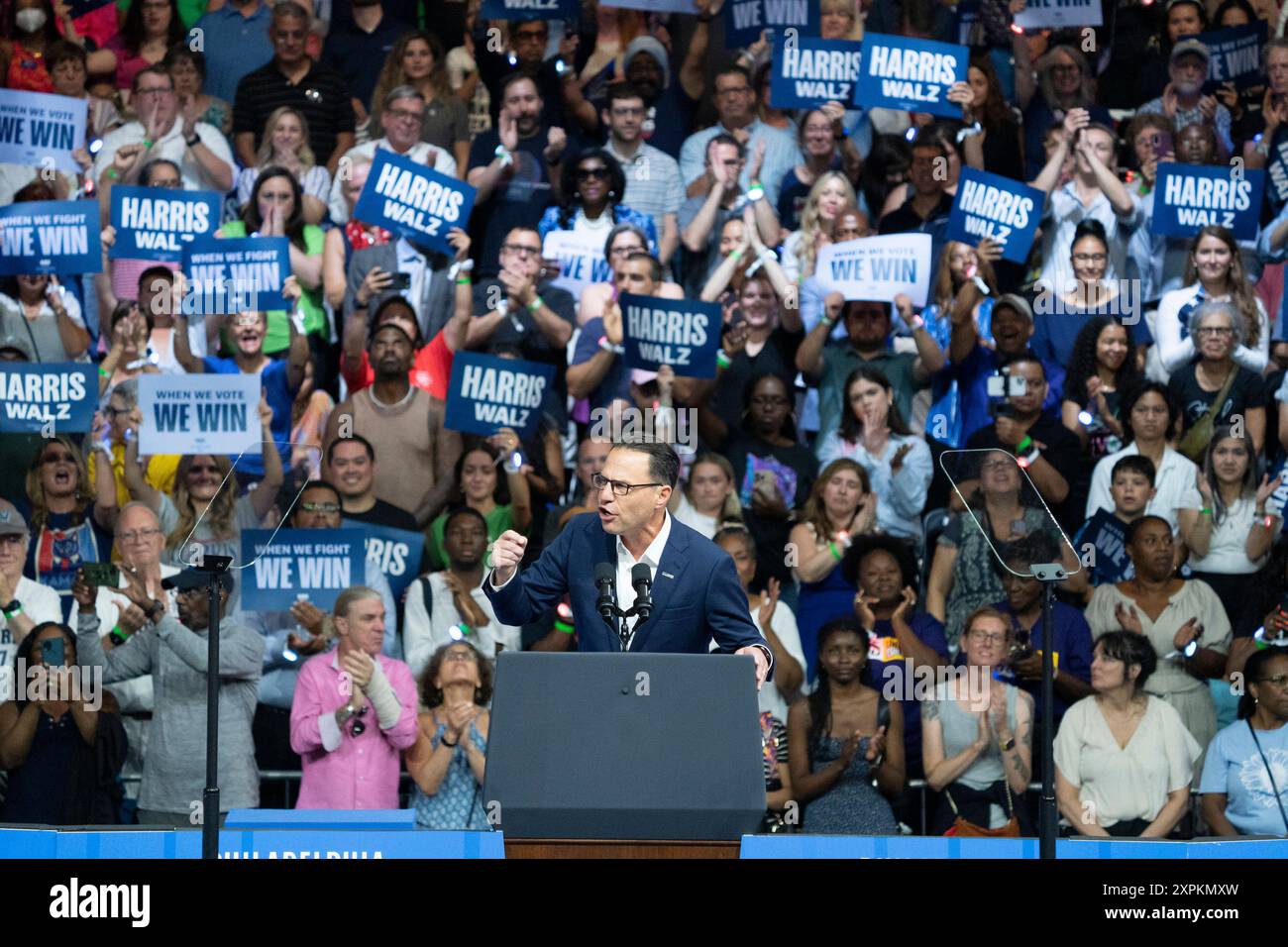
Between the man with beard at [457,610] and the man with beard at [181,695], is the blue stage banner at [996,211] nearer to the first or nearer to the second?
the man with beard at [457,610]

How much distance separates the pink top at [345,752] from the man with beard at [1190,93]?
16.6ft

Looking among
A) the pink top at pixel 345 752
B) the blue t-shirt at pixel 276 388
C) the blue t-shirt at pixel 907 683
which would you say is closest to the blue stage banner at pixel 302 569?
the pink top at pixel 345 752

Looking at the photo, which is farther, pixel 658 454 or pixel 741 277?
pixel 741 277

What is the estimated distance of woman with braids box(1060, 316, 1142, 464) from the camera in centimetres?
910

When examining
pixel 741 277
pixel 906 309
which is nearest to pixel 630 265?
pixel 741 277

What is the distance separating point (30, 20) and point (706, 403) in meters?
4.24

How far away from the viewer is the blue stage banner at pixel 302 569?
812 centimetres

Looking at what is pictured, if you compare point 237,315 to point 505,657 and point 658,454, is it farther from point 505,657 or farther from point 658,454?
point 505,657

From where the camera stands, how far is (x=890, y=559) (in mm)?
8414

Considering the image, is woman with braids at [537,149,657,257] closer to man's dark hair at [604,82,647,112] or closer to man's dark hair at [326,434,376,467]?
man's dark hair at [604,82,647,112]

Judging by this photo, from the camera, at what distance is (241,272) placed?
9.16 meters

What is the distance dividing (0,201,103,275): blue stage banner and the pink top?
2.59 meters

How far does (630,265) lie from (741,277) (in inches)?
23.1

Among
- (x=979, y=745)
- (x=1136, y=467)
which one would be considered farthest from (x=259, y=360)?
(x=1136, y=467)
